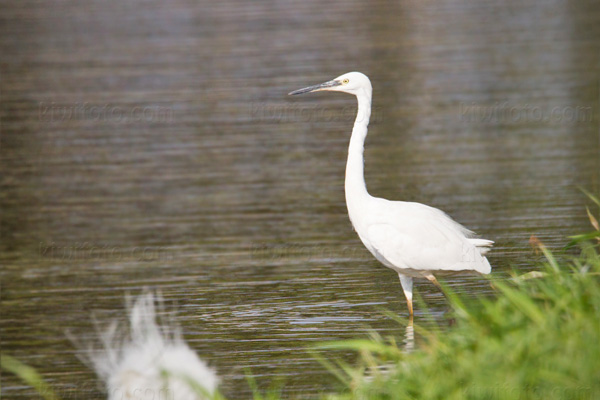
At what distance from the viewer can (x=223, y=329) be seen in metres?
9.98

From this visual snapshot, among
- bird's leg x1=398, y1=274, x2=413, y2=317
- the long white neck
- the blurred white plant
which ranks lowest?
bird's leg x1=398, y1=274, x2=413, y2=317

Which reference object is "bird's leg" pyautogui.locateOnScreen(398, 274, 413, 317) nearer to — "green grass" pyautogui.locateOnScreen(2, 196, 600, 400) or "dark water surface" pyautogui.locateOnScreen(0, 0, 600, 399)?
"dark water surface" pyautogui.locateOnScreen(0, 0, 600, 399)

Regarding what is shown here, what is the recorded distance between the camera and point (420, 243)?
31.3 feet

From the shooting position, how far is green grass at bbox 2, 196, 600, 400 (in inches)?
242

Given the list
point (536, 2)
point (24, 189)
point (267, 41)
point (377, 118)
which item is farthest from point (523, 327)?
point (536, 2)

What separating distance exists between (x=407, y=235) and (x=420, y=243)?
0.44 ft

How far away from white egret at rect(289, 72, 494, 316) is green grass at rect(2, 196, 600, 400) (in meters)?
→ 2.23

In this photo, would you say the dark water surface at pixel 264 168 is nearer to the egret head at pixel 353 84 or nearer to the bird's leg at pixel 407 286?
the bird's leg at pixel 407 286

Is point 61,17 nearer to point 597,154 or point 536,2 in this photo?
point 536,2

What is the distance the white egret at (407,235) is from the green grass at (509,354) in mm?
2229

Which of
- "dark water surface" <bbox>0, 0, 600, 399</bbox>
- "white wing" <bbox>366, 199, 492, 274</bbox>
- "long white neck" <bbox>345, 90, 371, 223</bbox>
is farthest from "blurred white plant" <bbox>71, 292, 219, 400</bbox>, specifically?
"long white neck" <bbox>345, 90, 371, 223</bbox>

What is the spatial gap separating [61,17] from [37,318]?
30.7 metres

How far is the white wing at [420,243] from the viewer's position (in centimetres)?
953

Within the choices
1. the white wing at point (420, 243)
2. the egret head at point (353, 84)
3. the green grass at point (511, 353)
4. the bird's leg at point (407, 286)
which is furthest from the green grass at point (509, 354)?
the egret head at point (353, 84)
